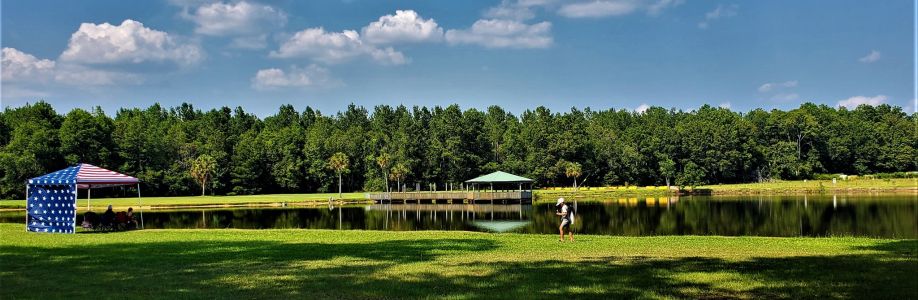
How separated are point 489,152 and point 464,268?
293ft

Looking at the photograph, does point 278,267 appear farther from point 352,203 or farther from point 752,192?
point 752,192

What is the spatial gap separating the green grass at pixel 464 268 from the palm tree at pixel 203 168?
6927 centimetres

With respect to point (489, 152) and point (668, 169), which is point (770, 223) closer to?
point (668, 169)

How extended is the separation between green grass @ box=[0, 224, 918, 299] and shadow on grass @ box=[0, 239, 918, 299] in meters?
0.02

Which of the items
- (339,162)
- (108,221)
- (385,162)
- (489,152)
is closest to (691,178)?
(489,152)

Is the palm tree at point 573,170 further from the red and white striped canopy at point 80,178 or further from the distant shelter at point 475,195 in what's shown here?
the red and white striped canopy at point 80,178

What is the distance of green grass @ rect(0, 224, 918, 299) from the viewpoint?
398 inches

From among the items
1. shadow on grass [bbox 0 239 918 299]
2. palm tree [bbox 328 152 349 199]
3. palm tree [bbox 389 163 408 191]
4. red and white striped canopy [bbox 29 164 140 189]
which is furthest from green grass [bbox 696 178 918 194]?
red and white striped canopy [bbox 29 164 140 189]

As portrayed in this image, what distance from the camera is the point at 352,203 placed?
7000 centimetres

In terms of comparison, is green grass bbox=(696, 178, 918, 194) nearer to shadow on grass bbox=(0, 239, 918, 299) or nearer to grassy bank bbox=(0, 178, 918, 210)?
grassy bank bbox=(0, 178, 918, 210)

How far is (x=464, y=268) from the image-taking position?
42.2 ft

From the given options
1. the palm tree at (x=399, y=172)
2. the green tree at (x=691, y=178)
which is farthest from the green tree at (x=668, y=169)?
the palm tree at (x=399, y=172)

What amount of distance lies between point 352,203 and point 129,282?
5889 cm

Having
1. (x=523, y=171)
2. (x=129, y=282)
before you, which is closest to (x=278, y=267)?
(x=129, y=282)
